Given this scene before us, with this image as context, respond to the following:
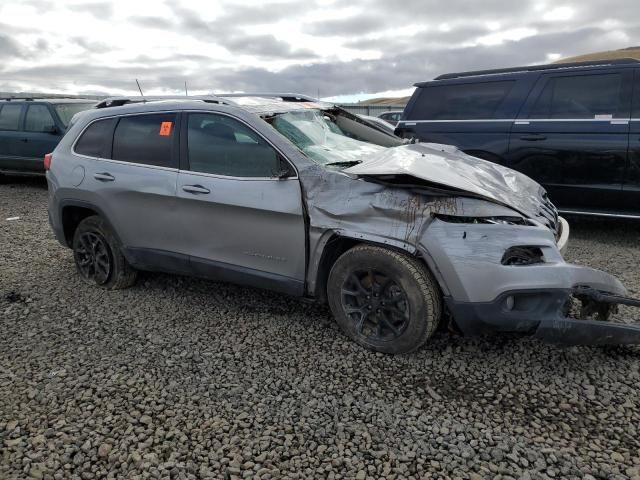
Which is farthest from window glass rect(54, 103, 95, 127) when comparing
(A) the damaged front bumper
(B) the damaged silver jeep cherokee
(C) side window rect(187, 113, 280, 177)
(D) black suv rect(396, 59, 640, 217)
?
(A) the damaged front bumper

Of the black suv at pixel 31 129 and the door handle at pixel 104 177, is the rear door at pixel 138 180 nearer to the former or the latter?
the door handle at pixel 104 177

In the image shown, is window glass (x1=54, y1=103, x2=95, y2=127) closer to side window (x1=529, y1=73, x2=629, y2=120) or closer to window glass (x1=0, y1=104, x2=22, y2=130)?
window glass (x1=0, y1=104, x2=22, y2=130)

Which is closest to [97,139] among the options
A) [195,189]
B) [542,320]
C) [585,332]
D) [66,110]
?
[195,189]

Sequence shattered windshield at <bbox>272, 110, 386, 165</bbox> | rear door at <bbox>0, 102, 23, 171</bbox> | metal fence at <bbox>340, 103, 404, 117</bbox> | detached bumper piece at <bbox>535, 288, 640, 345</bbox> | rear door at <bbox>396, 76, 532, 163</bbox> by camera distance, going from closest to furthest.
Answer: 1. detached bumper piece at <bbox>535, 288, 640, 345</bbox>
2. shattered windshield at <bbox>272, 110, 386, 165</bbox>
3. rear door at <bbox>396, 76, 532, 163</bbox>
4. rear door at <bbox>0, 102, 23, 171</bbox>
5. metal fence at <bbox>340, 103, 404, 117</bbox>

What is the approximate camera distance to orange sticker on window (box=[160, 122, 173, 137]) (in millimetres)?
3834

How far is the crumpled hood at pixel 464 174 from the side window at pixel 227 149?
2.05ft

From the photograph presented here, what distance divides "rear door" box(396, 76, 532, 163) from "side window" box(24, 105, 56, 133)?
678cm

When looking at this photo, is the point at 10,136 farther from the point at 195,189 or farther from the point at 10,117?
the point at 195,189

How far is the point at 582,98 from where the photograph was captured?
5516mm

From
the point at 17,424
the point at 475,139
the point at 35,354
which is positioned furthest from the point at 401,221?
the point at 475,139

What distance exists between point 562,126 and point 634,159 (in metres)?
0.80

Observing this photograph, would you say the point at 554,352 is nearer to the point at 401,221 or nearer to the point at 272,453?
the point at 401,221

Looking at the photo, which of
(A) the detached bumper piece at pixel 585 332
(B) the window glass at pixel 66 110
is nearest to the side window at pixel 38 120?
(B) the window glass at pixel 66 110

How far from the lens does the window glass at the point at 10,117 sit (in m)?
9.70
